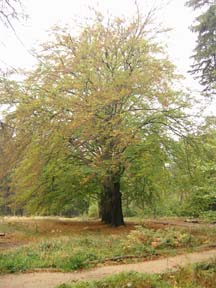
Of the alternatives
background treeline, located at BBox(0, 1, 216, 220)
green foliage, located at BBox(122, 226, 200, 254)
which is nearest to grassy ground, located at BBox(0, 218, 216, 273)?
green foliage, located at BBox(122, 226, 200, 254)

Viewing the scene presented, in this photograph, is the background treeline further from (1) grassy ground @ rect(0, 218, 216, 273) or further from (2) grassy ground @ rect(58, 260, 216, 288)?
(2) grassy ground @ rect(58, 260, 216, 288)

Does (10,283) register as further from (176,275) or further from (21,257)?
(176,275)

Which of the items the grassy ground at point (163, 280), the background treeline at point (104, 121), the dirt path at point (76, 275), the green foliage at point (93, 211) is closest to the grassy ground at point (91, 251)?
the dirt path at point (76, 275)

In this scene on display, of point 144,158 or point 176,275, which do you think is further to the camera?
point 144,158

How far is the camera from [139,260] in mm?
9422

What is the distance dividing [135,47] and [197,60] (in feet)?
20.4

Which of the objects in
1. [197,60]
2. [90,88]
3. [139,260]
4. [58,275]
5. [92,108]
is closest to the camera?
[58,275]

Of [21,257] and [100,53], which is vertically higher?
[100,53]

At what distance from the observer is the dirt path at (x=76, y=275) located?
7.34 metres

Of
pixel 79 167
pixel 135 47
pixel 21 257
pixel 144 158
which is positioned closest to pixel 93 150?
pixel 79 167

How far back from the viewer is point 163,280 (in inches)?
278

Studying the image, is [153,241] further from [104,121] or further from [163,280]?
[104,121]

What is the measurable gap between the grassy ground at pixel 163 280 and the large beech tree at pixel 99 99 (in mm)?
7288

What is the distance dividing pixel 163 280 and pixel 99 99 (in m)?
9.14
